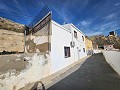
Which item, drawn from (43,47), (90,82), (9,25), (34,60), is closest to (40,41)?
(43,47)

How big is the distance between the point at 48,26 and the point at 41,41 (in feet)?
4.77

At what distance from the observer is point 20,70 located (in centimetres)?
423

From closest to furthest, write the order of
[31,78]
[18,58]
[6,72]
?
[6,72]
[18,58]
[31,78]

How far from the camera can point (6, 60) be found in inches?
144

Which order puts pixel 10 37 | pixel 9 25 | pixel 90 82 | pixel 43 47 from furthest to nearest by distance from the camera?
pixel 9 25
pixel 10 37
pixel 43 47
pixel 90 82

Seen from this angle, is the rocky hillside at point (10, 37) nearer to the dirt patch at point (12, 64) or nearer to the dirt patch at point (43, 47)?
the dirt patch at point (43, 47)

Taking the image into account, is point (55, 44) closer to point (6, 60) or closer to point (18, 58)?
point (18, 58)

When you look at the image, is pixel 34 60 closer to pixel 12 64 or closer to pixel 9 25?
pixel 12 64

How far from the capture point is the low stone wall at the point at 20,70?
3.54 meters

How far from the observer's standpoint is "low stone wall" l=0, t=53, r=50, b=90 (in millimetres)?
3536

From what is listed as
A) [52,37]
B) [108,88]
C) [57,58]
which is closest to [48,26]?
[52,37]

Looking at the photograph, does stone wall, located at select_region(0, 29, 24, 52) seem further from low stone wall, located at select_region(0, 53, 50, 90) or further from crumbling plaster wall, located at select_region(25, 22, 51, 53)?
low stone wall, located at select_region(0, 53, 50, 90)

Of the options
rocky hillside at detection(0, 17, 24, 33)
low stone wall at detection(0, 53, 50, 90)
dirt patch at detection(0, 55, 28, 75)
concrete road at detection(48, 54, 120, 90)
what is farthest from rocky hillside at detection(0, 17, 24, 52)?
concrete road at detection(48, 54, 120, 90)

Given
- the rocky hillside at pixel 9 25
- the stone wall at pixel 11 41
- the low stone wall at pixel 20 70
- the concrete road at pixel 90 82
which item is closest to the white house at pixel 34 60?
the low stone wall at pixel 20 70
